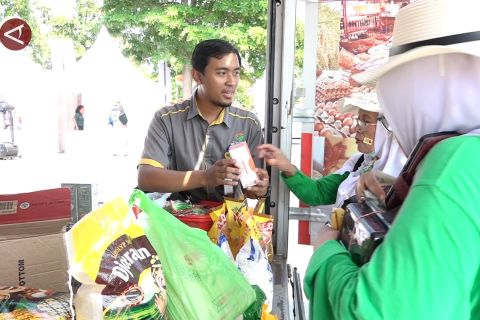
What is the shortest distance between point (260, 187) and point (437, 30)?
1249 mm

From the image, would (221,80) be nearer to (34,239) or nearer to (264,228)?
(264,228)

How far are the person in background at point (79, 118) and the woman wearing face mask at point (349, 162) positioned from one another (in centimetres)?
957

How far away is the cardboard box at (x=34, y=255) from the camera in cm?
139

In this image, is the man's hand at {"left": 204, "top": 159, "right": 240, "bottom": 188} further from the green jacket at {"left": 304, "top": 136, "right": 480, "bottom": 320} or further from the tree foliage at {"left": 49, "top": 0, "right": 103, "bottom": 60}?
the tree foliage at {"left": 49, "top": 0, "right": 103, "bottom": 60}

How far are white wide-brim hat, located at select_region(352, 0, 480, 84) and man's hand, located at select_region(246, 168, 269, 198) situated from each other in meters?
1.12

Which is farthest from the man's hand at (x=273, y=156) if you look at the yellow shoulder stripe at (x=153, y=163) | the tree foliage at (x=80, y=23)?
the tree foliage at (x=80, y=23)

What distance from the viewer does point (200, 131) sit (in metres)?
2.21

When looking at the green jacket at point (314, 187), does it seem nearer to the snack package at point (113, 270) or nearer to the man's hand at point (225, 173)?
the man's hand at point (225, 173)

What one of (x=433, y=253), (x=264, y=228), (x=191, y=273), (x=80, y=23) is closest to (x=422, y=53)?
(x=433, y=253)

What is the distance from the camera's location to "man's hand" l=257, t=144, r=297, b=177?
1.93m

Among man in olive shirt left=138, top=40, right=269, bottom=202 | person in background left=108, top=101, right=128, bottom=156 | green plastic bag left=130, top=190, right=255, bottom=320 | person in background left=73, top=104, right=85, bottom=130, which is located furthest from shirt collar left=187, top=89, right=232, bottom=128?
person in background left=73, top=104, right=85, bottom=130

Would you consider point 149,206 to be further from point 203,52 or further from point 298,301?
point 203,52

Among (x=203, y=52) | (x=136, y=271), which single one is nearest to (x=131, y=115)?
(x=203, y=52)

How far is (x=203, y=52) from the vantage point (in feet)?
7.75
